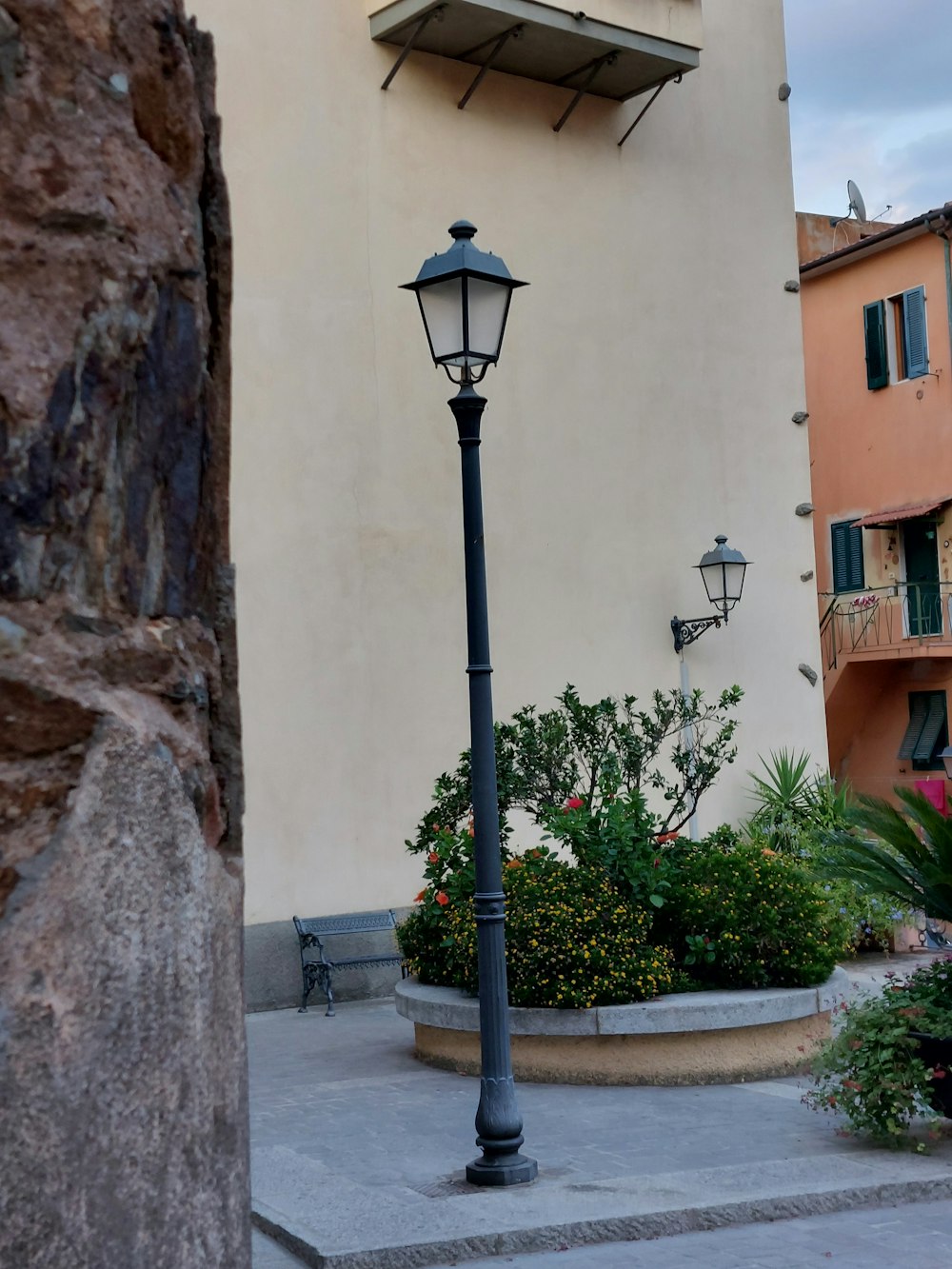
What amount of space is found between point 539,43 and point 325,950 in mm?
8629

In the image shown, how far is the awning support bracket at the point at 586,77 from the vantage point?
48.3 feet

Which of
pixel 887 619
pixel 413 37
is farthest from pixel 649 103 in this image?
pixel 887 619

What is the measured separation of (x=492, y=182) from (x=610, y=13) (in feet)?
6.33

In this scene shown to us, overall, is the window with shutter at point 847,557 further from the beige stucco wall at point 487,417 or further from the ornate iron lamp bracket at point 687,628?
the ornate iron lamp bracket at point 687,628

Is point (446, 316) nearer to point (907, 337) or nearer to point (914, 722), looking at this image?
point (907, 337)

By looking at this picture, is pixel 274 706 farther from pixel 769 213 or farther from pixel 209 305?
pixel 209 305

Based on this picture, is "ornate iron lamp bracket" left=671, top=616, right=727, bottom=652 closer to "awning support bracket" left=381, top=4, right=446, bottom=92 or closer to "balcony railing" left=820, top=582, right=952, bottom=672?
"awning support bracket" left=381, top=4, right=446, bottom=92

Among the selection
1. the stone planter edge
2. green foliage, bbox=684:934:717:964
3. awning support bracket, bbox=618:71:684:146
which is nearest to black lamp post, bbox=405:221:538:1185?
the stone planter edge

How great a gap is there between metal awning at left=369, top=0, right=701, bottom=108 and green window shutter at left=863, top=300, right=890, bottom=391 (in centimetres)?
984

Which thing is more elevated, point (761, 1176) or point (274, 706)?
point (274, 706)

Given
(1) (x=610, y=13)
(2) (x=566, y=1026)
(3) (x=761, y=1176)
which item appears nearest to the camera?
(3) (x=761, y=1176)

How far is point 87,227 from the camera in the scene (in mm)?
1588

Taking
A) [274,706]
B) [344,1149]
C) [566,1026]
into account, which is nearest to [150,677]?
[344,1149]

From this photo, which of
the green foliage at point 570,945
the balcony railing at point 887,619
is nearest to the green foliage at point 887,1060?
the green foliage at point 570,945
